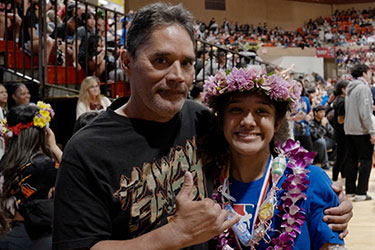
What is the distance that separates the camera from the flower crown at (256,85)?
58.6 inches

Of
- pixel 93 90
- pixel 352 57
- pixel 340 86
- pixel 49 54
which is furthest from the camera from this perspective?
pixel 352 57

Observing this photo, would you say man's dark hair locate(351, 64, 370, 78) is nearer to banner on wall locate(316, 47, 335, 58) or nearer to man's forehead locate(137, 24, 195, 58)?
man's forehead locate(137, 24, 195, 58)

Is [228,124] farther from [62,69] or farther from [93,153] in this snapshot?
[62,69]

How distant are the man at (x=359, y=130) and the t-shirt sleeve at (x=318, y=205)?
13.3 feet

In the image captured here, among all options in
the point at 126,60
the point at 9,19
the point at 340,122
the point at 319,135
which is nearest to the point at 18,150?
the point at 126,60

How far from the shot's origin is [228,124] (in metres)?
1.51

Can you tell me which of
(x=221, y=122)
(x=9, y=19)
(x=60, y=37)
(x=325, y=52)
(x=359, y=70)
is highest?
(x=325, y=52)

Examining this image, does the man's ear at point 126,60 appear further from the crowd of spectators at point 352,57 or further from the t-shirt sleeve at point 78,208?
the crowd of spectators at point 352,57

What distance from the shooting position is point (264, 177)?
1557mm

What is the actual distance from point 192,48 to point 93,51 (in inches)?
175

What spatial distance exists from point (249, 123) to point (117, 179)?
48 cm

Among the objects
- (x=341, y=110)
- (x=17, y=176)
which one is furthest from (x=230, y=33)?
(x=17, y=176)

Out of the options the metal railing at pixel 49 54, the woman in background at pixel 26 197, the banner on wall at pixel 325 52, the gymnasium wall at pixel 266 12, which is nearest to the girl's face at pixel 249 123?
the woman in background at pixel 26 197

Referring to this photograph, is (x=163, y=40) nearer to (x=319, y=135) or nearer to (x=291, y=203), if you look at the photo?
(x=291, y=203)
